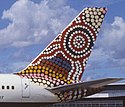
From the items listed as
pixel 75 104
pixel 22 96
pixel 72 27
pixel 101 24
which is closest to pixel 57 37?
pixel 72 27

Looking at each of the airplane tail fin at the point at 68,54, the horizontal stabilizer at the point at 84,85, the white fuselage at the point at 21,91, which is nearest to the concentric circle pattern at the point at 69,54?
the airplane tail fin at the point at 68,54

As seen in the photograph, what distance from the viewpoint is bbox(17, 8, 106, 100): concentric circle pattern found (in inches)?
1027

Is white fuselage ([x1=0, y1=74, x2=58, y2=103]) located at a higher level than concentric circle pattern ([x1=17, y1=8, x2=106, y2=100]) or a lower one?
lower

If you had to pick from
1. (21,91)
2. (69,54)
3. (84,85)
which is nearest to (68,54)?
(69,54)

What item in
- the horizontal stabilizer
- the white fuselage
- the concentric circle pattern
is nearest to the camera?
the horizontal stabilizer

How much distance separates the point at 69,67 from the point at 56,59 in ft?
3.37

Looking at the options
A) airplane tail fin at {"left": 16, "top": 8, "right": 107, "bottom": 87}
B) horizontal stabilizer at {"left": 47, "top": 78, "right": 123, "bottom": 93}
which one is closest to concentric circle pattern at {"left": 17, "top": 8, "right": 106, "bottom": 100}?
airplane tail fin at {"left": 16, "top": 8, "right": 107, "bottom": 87}

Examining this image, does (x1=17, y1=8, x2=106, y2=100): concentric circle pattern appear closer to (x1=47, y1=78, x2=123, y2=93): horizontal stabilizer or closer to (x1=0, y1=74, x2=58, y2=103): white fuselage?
(x1=0, y1=74, x2=58, y2=103): white fuselage

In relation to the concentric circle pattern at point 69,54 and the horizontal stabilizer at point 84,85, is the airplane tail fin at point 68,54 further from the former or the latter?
the horizontal stabilizer at point 84,85

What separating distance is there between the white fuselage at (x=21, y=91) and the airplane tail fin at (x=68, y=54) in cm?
62

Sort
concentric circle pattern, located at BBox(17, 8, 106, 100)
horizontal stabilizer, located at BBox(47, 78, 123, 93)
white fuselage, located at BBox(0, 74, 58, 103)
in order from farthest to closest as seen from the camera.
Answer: concentric circle pattern, located at BBox(17, 8, 106, 100) → white fuselage, located at BBox(0, 74, 58, 103) → horizontal stabilizer, located at BBox(47, 78, 123, 93)

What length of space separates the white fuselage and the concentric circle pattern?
0.61 m

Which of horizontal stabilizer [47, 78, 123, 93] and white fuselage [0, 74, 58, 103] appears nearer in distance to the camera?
horizontal stabilizer [47, 78, 123, 93]

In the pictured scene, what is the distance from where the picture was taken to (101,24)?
28.2m
